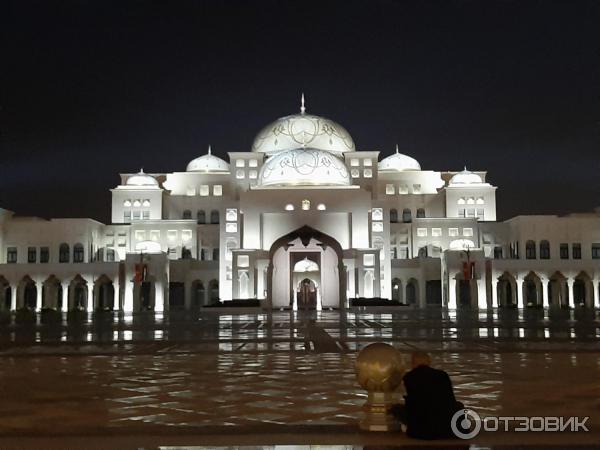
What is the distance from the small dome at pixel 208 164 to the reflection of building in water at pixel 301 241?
0.49 feet

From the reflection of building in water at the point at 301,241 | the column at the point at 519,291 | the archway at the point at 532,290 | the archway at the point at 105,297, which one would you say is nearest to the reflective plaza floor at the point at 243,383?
the reflection of building in water at the point at 301,241

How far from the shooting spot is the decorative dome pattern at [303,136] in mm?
63406

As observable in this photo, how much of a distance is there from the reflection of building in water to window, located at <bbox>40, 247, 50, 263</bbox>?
10cm

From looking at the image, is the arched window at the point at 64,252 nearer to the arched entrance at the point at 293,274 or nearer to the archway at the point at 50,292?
the archway at the point at 50,292

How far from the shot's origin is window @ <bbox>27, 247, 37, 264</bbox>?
61281mm

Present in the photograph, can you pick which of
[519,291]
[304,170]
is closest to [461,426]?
[304,170]

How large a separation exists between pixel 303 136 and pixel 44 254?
77.4 feet

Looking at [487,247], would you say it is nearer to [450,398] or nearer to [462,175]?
[462,175]

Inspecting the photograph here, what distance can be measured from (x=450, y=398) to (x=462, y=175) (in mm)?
61077

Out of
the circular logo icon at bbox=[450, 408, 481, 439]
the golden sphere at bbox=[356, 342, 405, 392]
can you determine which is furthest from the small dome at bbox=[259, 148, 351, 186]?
the circular logo icon at bbox=[450, 408, 481, 439]

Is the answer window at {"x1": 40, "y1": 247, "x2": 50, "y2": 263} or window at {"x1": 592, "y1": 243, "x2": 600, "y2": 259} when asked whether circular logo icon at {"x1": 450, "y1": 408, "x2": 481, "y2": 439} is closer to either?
window at {"x1": 592, "y1": 243, "x2": 600, "y2": 259}

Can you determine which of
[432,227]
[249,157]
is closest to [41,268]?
[249,157]

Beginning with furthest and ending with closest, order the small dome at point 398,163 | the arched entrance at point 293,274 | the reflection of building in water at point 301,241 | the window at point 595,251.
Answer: the small dome at point 398,163, the window at point 595,251, the arched entrance at point 293,274, the reflection of building in water at point 301,241

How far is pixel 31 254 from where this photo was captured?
61.4 metres
